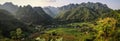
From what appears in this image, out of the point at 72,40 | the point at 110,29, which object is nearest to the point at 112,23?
the point at 110,29

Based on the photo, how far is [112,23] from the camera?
3064cm

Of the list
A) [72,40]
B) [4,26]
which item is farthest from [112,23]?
[4,26]

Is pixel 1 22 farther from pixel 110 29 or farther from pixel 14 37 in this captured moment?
pixel 110 29

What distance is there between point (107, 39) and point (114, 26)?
3071 millimetres

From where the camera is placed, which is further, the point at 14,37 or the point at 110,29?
the point at 14,37

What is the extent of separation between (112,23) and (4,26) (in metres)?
89.4

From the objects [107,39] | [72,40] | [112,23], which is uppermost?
[112,23]

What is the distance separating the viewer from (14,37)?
7688cm

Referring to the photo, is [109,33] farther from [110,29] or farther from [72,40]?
[72,40]

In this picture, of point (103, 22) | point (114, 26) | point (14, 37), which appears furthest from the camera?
point (14, 37)

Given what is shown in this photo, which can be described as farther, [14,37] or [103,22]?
[14,37]

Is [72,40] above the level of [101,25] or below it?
below

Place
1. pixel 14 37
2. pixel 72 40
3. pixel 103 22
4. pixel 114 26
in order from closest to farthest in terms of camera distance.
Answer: pixel 103 22 < pixel 114 26 < pixel 14 37 < pixel 72 40

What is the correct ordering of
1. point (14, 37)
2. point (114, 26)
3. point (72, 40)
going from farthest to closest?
point (72, 40), point (14, 37), point (114, 26)
